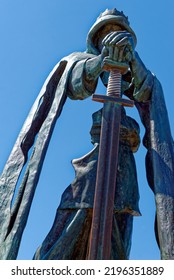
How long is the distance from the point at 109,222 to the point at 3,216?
124 centimetres

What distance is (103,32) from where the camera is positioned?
22.2 feet

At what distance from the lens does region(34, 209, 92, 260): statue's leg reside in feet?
17.7

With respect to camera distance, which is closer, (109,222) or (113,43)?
(109,222)

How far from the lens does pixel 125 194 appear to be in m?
5.68

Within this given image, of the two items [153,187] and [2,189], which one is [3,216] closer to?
[2,189]

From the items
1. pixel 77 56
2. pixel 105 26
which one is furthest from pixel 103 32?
pixel 77 56

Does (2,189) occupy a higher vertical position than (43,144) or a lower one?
lower

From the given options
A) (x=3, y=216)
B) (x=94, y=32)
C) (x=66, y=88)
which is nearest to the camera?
(x=3, y=216)

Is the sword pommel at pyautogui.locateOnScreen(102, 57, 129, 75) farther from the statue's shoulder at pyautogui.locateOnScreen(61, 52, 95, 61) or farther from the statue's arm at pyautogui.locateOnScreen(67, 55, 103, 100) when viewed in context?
the statue's shoulder at pyautogui.locateOnScreen(61, 52, 95, 61)

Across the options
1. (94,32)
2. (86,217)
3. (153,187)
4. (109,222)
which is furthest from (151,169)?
(94,32)

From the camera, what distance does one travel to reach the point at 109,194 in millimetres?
4867

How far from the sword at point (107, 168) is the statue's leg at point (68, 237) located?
72 centimetres
